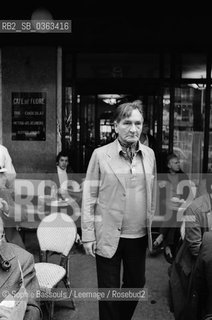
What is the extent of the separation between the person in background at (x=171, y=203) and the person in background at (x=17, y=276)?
9.05 feet

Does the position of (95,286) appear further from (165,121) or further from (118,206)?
(165,121)

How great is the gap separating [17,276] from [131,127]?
1334 millimetres

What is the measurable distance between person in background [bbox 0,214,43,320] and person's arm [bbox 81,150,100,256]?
55 centimetres

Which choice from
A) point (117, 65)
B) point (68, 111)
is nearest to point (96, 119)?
point (68, 111)

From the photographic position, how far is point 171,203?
5.56 metres

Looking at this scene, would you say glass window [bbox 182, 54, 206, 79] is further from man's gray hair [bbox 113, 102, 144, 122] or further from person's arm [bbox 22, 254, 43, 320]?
person's arm [bbox 22, 254, 43, 320]

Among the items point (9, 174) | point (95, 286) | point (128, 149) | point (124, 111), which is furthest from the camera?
point (95, 286)

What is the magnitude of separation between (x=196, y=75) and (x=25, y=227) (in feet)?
13.3

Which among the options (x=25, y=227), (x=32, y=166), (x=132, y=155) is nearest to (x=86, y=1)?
(x=32, y=166)

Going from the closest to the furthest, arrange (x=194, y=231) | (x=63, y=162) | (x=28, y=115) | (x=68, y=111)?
(x=194, y=231), (x=63, y=162), (x=28, y=115), (x=68, y=111)

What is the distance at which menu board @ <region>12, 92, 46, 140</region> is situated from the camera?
705cm

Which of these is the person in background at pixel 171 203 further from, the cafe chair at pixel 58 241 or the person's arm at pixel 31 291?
the person's arm at pixel 31 291

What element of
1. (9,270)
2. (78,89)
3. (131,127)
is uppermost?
(78,89)

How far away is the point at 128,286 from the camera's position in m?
3.29
